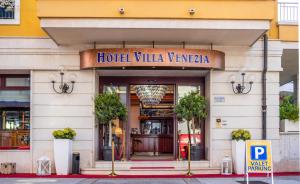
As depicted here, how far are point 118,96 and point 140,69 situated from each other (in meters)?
1.36

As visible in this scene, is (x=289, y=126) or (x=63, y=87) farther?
(x=289, y=126)

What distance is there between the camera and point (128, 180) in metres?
14.6

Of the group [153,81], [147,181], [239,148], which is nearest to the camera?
[147,181]

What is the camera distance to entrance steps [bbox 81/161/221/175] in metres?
16.0

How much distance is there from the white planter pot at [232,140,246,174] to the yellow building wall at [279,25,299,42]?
397 centimetres

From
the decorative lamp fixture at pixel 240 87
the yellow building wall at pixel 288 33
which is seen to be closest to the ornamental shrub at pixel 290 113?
the decorative lamp fixture at pixel 240 87

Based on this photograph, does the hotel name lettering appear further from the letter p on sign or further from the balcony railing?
the letter p on sign

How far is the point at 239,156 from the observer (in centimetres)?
1627

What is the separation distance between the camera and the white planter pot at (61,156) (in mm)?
15938

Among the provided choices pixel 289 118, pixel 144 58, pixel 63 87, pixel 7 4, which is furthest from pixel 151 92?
pixel 7 4

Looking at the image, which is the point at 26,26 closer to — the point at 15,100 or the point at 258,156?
the point at 15,100

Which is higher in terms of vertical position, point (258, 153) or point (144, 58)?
point (144, 58)

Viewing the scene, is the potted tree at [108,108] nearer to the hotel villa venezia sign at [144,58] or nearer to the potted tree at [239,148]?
the hotel villa venezia sign at [144,58]

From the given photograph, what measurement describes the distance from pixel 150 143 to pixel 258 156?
32.9ft
